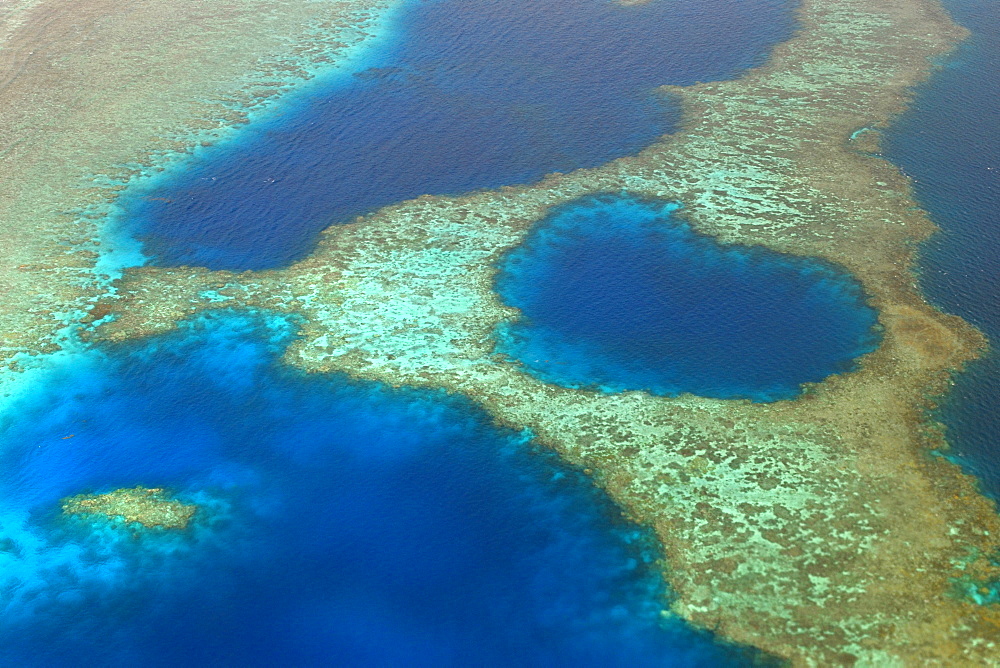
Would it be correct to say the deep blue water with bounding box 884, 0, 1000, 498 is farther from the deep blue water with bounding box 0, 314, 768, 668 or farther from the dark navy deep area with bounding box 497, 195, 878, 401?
the deep blue water with bounding box 0, 314, 768, 668

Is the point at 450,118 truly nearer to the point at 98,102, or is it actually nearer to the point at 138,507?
the point at 98,102

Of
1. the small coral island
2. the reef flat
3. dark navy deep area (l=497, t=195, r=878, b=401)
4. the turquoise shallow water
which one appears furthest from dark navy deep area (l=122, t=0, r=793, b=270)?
the small coral island

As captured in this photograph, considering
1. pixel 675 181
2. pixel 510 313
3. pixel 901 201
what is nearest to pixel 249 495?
pixel 510 313

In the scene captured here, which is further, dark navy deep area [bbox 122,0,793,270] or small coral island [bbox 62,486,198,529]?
dark navy deep area [bbox 122,0,793,270]

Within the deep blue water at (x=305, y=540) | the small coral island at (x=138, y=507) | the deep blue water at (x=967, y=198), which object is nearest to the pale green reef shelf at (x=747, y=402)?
the deep blue water at (x=967, y=198)

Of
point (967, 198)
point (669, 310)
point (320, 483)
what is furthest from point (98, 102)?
point (967, 198)

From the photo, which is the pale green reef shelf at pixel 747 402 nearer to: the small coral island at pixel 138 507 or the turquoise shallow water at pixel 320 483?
the turquoise shallow water at pixel 320 483

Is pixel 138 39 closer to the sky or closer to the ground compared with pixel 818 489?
closer to the sky

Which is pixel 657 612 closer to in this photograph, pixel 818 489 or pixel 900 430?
pixel 818 489
